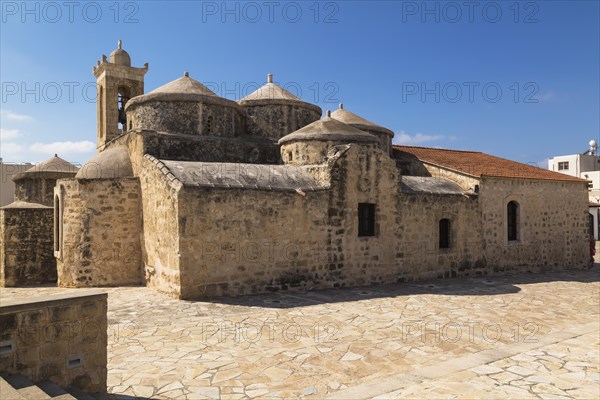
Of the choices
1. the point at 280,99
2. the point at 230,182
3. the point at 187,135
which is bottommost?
the point at 230,182

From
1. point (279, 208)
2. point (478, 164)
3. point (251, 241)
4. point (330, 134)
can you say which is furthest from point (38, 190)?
point (478, 164)

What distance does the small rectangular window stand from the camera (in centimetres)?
1105

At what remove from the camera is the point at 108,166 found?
452 inches

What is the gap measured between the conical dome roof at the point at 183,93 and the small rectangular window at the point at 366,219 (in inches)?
226

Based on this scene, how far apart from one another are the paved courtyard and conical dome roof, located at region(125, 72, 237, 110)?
19.9 ft

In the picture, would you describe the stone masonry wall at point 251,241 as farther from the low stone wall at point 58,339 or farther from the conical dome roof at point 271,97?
the conical dome roof at point 271,97

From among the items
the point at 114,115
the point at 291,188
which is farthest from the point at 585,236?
the point at 114,115

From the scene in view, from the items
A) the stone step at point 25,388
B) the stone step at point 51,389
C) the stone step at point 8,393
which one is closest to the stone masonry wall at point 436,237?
the stone step at point 51,389

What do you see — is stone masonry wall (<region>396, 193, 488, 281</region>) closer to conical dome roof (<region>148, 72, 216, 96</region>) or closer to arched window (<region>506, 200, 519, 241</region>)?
arched window (<region>506, 200, 519, 241</region>)

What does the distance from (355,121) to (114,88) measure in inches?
389

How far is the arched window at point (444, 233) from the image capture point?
12.7 meters

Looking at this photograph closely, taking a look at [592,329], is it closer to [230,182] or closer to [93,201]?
[230,182]

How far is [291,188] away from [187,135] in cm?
414

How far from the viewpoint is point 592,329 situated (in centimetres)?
700
